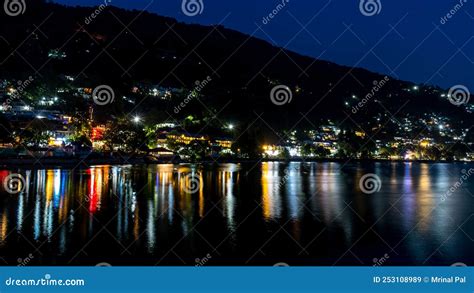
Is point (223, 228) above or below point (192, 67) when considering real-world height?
below

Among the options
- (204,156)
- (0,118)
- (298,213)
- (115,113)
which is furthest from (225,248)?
(115,113)

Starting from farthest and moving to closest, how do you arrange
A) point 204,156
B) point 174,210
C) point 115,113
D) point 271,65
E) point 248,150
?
1. point 271,65
2. point 115,113
3. point 248,150
4. point 204,156
5. point 174,210

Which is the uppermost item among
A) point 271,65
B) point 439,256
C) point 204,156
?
point 271,65

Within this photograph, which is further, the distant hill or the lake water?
the distant hill

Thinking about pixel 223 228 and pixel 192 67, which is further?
pixel 192 67

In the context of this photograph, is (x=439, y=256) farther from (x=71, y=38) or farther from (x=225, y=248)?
(x=71, y=38)
